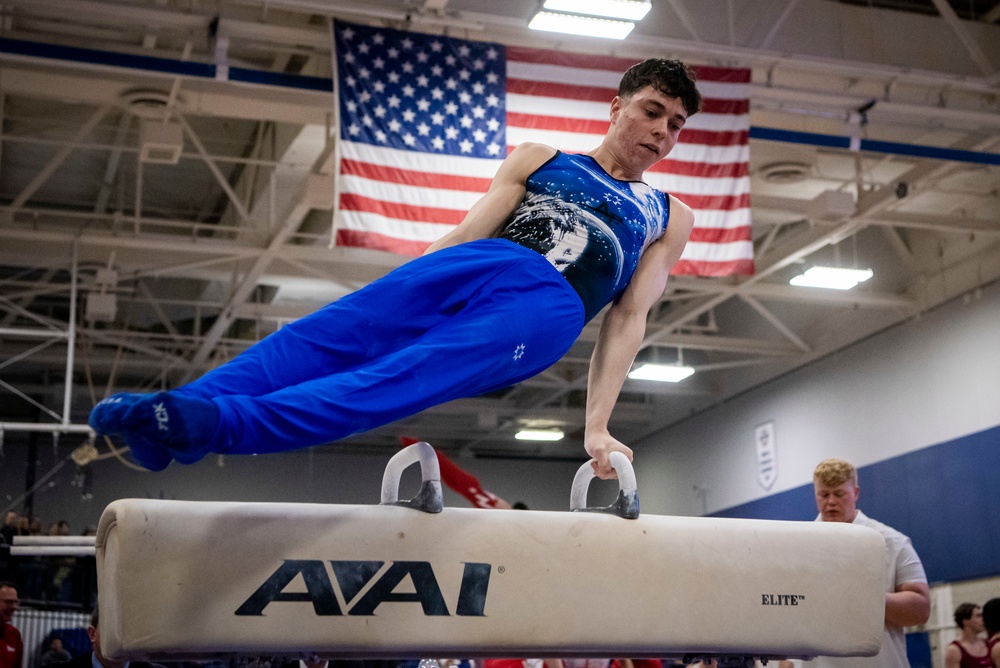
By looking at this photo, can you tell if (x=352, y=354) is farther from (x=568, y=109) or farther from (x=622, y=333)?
(x=568, y=109)

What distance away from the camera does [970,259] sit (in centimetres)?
1272

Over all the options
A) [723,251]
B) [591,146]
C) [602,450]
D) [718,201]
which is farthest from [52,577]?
[602,450]

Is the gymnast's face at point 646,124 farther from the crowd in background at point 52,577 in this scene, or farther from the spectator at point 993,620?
the crowd in background at point 52,577

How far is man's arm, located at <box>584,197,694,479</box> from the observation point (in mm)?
2971

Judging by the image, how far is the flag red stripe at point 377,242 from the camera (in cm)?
755

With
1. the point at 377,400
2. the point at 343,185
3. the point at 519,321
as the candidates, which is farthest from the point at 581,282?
the point at 343,185

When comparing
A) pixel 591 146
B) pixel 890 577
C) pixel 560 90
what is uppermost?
pixel 560 90

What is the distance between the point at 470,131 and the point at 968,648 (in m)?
5.02

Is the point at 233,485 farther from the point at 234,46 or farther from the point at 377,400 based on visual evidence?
the point at 377,400

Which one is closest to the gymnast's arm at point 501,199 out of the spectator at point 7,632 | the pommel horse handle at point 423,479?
the pommel horse handle at point 423,479

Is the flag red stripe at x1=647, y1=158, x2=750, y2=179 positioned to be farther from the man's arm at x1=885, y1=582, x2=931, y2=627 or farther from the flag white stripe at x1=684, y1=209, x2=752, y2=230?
the man's arm at x1=885, y1=582, x2=931, y2=627

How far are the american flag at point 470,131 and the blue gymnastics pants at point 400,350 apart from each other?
4.92m

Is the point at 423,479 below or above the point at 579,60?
below

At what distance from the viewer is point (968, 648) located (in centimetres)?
750
